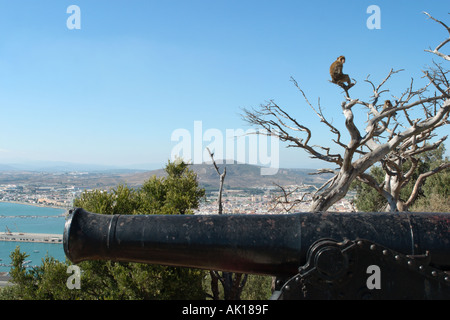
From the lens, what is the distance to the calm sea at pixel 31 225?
30336 mm

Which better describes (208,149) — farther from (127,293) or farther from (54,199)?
(54,199)

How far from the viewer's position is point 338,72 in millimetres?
7422

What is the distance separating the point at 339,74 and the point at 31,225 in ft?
145

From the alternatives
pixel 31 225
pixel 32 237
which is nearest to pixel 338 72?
pixel 32 237

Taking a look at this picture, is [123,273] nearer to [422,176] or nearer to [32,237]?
[422,176]

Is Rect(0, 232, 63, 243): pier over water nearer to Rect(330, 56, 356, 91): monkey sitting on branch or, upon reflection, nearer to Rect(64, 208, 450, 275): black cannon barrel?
Rect(330, 56, 356, 91): monkey sitting on branch

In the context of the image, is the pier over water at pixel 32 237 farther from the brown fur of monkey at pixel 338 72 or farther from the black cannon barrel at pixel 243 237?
the black cannon barrel at pixel 243 237

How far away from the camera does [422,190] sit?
17.9m

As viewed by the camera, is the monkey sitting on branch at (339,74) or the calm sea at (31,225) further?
the calm sea at (31,225)

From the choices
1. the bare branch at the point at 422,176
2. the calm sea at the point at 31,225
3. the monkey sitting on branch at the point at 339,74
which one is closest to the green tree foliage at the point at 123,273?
the monkey sitting on branch at the point at 339,74

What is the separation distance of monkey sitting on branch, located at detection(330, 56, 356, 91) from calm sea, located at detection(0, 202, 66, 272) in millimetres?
27040

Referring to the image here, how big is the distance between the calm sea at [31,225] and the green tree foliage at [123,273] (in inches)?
778

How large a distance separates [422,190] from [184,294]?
13753mm

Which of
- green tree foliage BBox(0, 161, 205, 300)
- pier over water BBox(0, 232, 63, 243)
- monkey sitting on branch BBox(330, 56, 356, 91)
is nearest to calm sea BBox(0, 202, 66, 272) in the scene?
pier over water BBox(0, 232, 63, 243)
